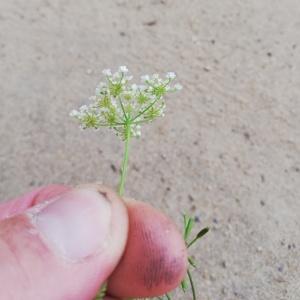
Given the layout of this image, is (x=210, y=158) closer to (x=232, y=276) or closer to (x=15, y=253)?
(x=232, y=276)

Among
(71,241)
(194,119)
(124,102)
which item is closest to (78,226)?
(71,241)

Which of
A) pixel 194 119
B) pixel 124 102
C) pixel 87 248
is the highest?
pixel 124 102

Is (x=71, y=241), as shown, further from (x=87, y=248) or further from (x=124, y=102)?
(x=124, y=102)

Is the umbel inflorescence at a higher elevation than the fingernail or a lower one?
higher

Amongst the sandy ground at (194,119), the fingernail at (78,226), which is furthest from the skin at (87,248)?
the sandy ground at (194,119)

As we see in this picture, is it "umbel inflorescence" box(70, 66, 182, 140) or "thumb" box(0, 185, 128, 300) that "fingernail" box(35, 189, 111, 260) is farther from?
"umbel inflorescence" box(70, 66, 182, 140)

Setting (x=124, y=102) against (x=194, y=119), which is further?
(x=194, y=119)

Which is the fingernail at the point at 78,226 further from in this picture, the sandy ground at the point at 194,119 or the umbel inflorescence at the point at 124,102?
the sandy ground at the point at 194,119

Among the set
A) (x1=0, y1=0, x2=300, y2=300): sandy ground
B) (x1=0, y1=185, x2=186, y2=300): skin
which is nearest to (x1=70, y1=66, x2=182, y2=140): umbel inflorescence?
A: (x1=0, y1=185, x2=186, y2=300): skin
